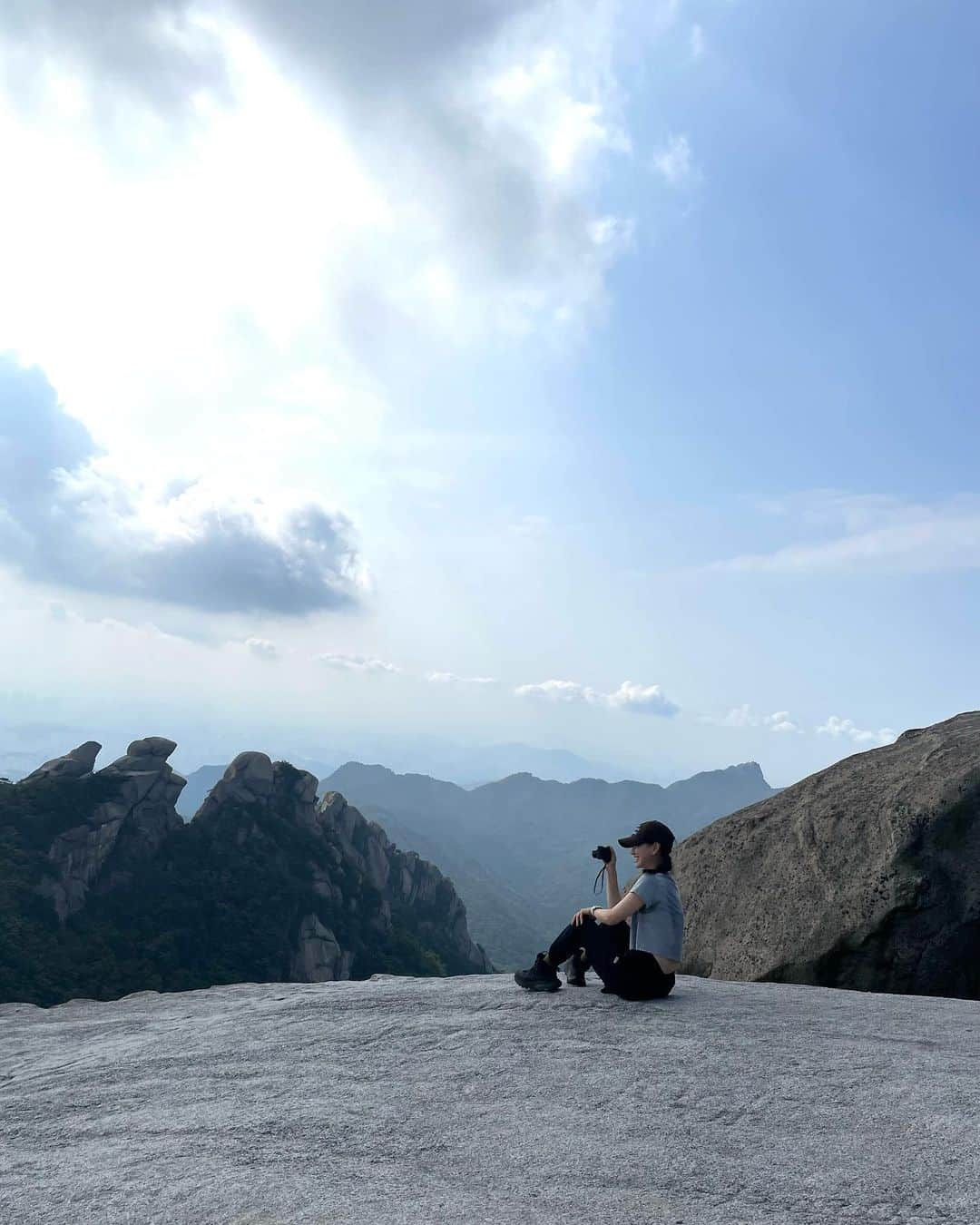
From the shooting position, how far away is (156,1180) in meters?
5.17

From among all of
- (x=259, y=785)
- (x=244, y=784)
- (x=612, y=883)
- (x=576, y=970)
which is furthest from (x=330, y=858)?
(x=612, y=883)

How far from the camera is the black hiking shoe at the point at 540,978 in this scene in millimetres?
9531

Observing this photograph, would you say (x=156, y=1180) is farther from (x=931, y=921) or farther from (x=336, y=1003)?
(x=931, y=921)

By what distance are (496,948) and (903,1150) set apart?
161 metres

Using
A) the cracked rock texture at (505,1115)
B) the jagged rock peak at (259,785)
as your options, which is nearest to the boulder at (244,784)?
the jagged rock peak at (259,785)

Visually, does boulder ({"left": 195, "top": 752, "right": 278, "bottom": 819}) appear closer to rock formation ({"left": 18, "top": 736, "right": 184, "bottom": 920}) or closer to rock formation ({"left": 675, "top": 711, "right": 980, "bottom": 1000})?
rock formation ({"left": 18, "top": 736, "right": 184, "bottom": 920})

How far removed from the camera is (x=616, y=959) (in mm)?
9258

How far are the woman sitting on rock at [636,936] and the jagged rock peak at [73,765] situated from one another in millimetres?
70091

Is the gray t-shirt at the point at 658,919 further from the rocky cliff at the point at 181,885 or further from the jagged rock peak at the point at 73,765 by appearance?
the jagged rock peak at the point at 73,765

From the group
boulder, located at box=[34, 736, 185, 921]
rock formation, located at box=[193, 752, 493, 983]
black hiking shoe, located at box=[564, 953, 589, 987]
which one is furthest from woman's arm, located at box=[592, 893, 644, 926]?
rock formation, located at box=[193, 752, 493, 983]

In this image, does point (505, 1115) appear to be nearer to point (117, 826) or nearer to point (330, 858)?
point (117, 826)

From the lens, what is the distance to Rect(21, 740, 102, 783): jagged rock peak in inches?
2756

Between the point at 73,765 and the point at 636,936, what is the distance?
72.4 meters

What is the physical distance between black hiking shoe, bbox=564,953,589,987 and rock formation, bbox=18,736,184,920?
62934mm
